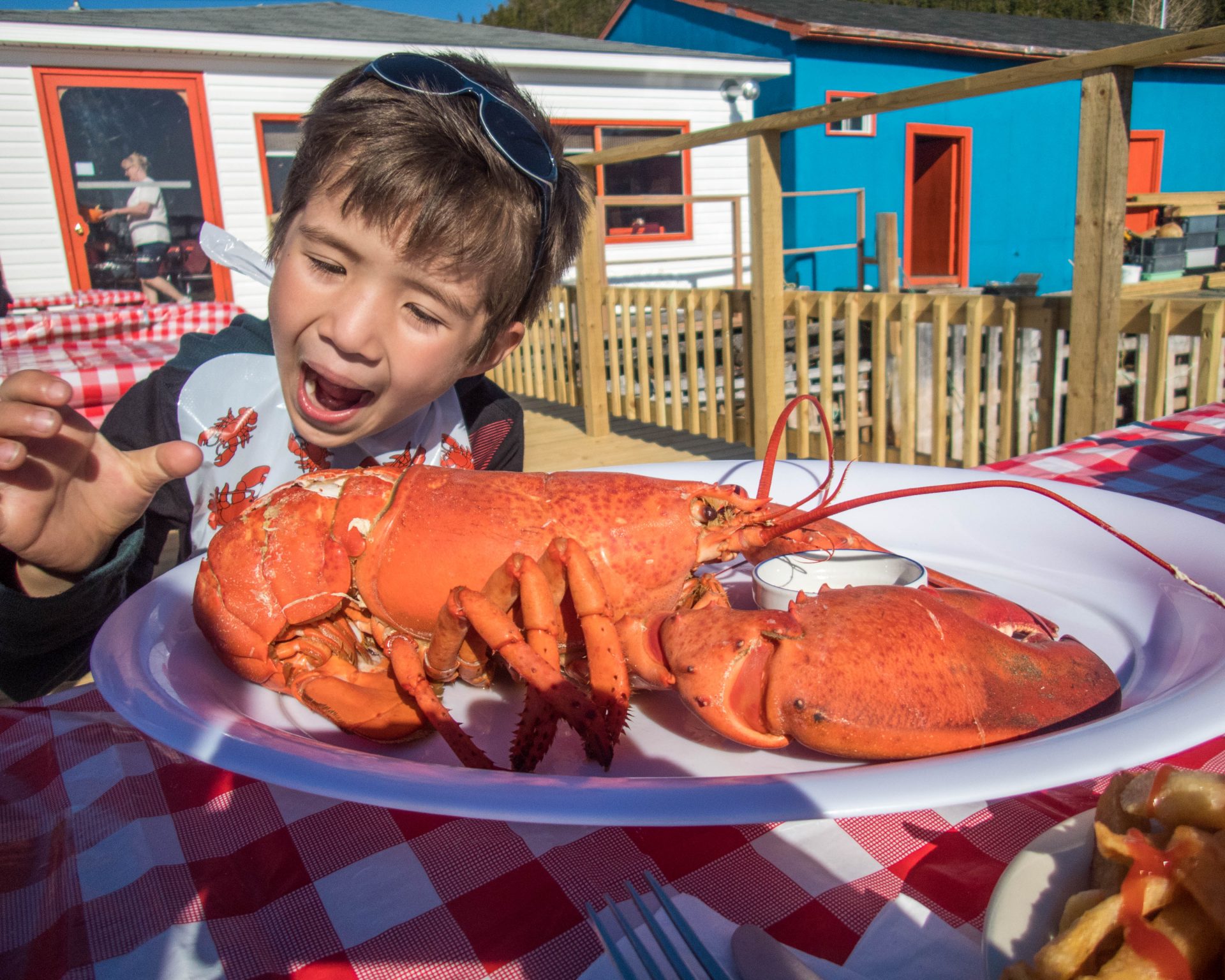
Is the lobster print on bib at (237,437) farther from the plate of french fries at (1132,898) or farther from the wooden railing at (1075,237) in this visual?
the wooden railing at (1075,237)

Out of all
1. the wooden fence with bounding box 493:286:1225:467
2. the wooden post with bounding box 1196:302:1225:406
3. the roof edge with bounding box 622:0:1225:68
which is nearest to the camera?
the wooden post with bounding box 1196:302:1225:406

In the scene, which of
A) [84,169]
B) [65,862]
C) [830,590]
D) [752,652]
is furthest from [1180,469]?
[84,169]

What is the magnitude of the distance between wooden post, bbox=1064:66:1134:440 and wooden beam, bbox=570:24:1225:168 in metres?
0.09

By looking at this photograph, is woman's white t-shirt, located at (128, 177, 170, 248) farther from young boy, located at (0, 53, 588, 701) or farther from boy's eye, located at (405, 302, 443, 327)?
boy's eye, located at (405, 302, 443, 327)

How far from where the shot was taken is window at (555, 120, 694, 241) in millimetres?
10820

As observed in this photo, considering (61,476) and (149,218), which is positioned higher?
(149,218)

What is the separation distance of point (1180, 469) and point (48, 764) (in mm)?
2286

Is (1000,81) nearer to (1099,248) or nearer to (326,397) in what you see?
(1099,248)

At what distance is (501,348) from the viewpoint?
1.61 m

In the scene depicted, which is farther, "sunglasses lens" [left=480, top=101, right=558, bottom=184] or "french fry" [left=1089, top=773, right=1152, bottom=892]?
"sunglasses lens" [left=480, top=101, right=558, bottom=184]

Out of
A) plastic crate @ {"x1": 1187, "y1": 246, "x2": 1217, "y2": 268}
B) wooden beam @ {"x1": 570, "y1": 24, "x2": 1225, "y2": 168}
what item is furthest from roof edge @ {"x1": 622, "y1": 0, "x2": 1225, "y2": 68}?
wooden beam @ {"x1": 570, "y1": 24, "x2": 1225, "y2": 168}

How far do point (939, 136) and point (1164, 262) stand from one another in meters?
5.30

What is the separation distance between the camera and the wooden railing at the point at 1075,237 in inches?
101

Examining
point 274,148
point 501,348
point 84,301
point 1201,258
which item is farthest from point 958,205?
point 501,348
